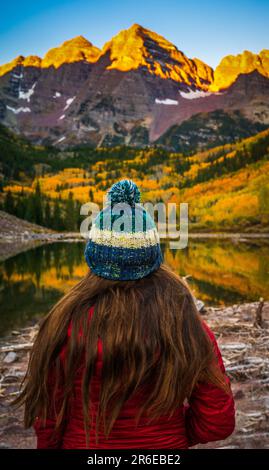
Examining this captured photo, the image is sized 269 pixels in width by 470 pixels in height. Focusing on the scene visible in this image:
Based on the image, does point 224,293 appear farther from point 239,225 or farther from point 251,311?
point 239,225

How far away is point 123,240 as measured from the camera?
197 cm

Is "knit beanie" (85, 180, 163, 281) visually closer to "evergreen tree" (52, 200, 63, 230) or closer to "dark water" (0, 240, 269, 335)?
"dark water" (0, 240, 269, 335)

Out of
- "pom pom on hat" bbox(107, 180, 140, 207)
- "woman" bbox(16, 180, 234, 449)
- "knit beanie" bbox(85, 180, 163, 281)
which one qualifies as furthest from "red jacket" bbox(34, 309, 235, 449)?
"pom pom on hat" bbox(107, 180, 140, 207)

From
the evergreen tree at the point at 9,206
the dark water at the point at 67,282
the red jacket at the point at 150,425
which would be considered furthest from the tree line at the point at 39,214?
the red jacket at the point at 150,425

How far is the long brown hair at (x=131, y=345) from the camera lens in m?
1.87

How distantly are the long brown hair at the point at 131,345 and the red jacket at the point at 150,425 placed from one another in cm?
5

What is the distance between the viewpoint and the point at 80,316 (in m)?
1.92

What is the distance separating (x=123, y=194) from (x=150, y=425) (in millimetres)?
1132

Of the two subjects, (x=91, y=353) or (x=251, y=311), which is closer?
(x=91, y=353)

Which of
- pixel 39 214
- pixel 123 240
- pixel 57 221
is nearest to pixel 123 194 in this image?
pixel 123 240

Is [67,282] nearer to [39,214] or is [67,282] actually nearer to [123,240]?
[123,240]

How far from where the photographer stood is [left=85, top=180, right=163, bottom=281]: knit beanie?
1.96 metres
